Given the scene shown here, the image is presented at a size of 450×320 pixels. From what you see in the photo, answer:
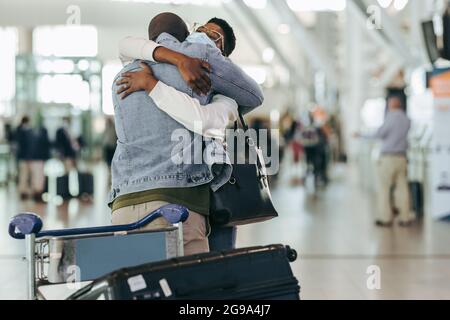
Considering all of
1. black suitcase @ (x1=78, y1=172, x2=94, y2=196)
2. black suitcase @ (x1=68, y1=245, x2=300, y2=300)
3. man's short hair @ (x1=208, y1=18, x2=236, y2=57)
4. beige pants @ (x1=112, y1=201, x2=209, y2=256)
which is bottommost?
black suitcase @ (x1=68, y1=245, x2=300, y2=300)

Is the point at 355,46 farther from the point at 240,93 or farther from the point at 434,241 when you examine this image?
the point at 240,93

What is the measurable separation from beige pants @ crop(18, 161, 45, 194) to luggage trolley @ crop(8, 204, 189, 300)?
486 inches

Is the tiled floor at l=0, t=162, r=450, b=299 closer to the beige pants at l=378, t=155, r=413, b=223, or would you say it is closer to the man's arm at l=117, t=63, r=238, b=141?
the beige pants at l=378, t=155, r=413, b=223

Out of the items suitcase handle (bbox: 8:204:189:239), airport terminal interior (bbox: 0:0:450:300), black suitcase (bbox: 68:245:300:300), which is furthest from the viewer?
airport terminal interior (bbox: 0:0:450:300)

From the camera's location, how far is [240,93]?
2.66 m

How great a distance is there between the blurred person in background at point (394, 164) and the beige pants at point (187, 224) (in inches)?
306

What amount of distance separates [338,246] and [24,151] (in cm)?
811

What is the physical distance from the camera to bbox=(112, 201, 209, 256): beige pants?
2.59 m

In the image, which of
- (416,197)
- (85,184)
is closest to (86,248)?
(416,197)

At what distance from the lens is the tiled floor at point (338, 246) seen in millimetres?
6000

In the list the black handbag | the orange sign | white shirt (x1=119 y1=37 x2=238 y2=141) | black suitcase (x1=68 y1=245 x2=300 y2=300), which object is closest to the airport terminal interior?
the orange sign

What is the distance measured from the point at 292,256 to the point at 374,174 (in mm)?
13756

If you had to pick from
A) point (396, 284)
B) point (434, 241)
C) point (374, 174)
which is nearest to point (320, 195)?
point (374, 174)
